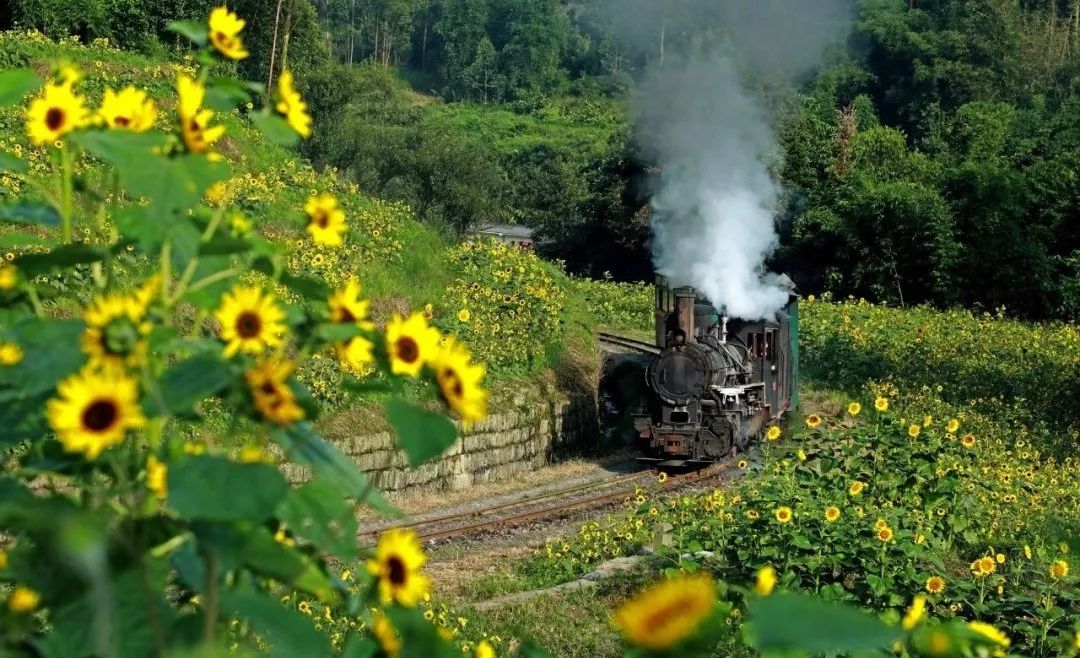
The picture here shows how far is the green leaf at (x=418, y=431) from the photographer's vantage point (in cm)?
196

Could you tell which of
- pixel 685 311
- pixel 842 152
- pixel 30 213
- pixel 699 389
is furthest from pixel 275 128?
pixel 842 152

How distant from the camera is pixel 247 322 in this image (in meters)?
2.15

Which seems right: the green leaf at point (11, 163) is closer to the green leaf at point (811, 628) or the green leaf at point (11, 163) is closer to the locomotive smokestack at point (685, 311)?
the green leaf at point (811, 628)

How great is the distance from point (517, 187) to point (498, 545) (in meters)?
42.1

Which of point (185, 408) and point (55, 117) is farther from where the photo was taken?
point (55, 117)

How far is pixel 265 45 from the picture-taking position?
33.6 m

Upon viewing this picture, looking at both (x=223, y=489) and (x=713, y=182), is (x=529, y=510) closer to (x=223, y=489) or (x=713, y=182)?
(x=713, y=182)

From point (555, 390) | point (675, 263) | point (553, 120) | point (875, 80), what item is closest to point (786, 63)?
point (675, 263)

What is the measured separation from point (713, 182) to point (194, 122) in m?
16.1

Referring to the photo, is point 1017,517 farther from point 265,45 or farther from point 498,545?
point 265,45

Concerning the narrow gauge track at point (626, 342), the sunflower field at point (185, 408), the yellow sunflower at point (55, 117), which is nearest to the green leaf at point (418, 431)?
the sunflower field at point (185, 408)

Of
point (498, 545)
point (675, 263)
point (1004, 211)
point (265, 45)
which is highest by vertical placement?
point (265, 45)

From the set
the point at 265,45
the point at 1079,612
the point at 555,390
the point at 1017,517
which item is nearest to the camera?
the point at 1079,612

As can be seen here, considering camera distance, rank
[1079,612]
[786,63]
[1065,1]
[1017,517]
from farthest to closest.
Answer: [1065,1], [786,63], [1017,517], [1079,612]
